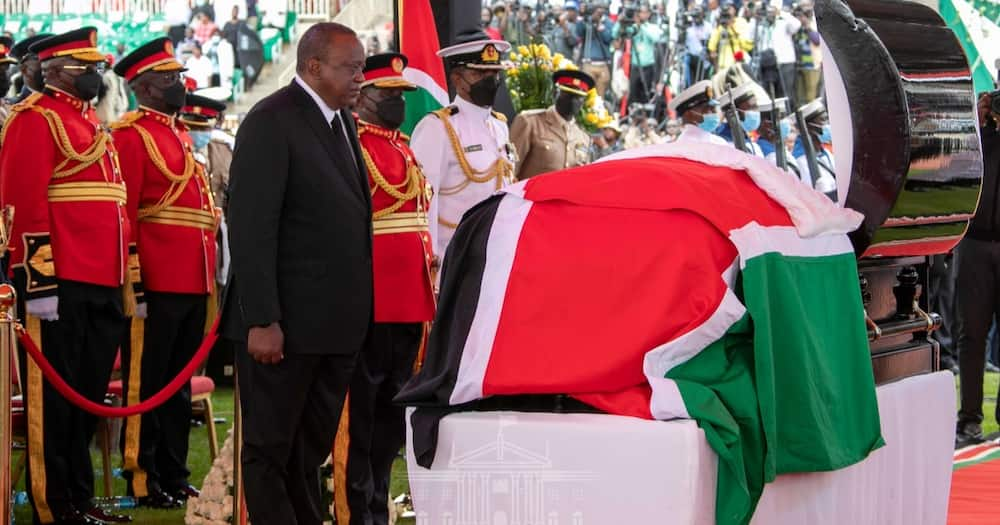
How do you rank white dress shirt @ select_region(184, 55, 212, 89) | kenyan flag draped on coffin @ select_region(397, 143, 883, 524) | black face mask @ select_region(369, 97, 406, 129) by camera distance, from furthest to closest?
white dress shirt @ select_region(184, 55, 212, 89) → black face mask @ select_region(369, 97, 406, 129) → kenyan flag draped on coffin @ select_region(397, 143, 883, 524)

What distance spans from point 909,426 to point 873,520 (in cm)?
43

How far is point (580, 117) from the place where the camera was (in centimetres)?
1045

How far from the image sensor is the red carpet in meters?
6.12

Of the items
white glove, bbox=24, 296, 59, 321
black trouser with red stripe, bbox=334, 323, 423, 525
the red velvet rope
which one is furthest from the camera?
white glove, bbox=24, 296, 59, 321

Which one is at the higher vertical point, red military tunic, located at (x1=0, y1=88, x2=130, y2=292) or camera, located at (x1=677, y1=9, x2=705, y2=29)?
camera, located at (x1=677, y1=9, x2=705, y2=29)

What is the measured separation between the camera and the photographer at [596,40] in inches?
861

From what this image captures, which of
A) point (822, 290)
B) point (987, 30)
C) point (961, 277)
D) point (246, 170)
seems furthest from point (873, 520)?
point (987, 30)

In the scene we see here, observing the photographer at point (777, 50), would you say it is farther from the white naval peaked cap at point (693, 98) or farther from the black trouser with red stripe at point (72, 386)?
the black trouser with red stripe at point (72, 386)

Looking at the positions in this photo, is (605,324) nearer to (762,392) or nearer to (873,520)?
(762,392)

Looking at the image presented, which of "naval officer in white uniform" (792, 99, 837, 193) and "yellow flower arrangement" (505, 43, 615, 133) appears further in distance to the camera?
"naval officer in white uniform" (792, 99, 837, 193)

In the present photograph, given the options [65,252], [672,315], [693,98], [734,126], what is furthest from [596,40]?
[672,315]

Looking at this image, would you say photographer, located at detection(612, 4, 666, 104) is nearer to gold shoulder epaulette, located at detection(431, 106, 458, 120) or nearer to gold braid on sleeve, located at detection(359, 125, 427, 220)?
gold shoulder epaulette, located at detection(431, 106, 458, 120)

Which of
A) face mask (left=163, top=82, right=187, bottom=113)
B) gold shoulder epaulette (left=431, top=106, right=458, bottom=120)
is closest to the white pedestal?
gold shoulder epaulette (left=431, top=106, right=458, bottom=120)

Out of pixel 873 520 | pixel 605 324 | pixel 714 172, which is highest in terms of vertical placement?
pixel 714 172
